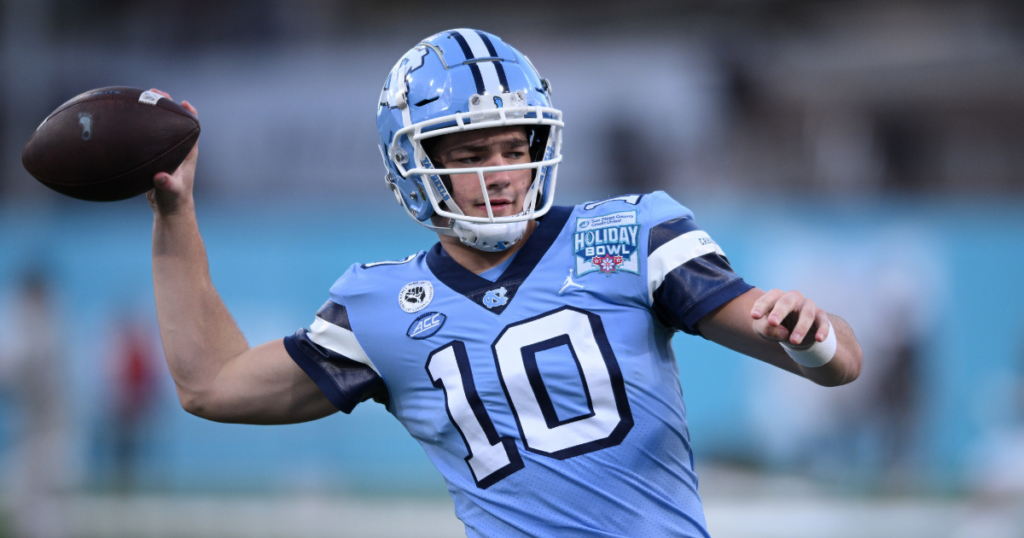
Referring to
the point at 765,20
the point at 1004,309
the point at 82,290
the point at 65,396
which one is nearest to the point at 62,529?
the point at 65,396

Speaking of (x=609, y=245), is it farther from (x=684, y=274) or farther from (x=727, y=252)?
(x=727, y=252)

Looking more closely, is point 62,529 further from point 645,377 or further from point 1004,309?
point 1004,309

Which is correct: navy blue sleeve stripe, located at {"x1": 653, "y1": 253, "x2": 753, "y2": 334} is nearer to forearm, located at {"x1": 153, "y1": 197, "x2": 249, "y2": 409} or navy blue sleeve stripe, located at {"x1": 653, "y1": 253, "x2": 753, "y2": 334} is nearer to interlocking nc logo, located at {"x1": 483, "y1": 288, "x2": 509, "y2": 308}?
interlocking nc logo, located at {"x1": 483, "y1": 288, "x2": 509, "y2": 308}

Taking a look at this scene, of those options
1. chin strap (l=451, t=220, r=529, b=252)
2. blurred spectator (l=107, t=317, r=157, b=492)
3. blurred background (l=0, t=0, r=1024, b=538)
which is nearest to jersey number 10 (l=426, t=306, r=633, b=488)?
chin strap (l=451, t=220, r=529, b=252)

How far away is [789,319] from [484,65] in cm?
96

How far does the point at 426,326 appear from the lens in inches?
84.6

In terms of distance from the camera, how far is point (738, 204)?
7.49 metres

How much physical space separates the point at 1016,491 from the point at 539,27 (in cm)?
738

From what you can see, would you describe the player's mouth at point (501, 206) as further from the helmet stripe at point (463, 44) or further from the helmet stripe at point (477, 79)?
the helmet stripe at point (463, 44)

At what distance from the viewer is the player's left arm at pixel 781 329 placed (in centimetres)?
172

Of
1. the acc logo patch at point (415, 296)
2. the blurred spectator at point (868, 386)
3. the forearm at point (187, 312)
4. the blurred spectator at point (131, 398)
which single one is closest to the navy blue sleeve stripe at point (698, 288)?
the acc logo patch at point (415, 296)

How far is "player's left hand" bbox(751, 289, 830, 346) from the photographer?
1711 mm

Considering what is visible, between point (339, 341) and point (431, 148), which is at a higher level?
point (431, 148)

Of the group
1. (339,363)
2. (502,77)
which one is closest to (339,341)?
(339,363)
